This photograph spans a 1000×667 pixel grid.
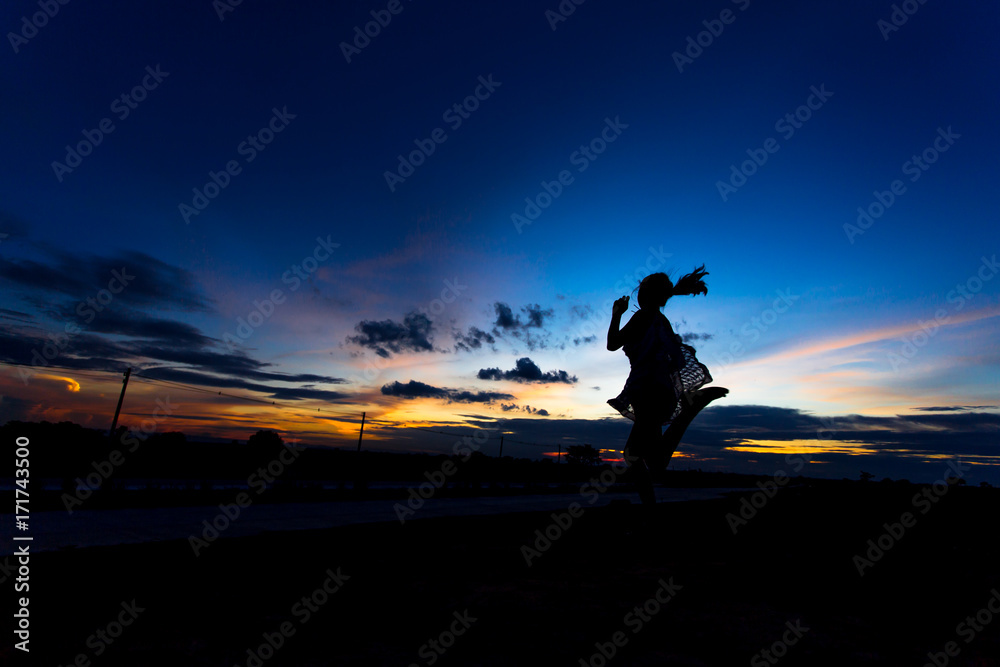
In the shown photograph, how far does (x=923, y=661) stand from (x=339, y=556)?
2.74 m

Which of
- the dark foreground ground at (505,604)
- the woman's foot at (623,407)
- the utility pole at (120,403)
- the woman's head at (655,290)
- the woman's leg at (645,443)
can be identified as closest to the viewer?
the dark foreground ground at (505,604)

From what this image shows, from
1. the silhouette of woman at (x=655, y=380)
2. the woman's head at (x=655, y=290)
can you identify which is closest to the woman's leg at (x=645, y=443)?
the silhouette of woman at (x=655, y=380)

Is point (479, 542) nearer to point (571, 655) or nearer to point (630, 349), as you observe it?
point (630, 349)

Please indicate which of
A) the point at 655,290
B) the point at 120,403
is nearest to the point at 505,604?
the point at 655,290

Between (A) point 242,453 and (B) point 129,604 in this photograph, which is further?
(A) point 242,453

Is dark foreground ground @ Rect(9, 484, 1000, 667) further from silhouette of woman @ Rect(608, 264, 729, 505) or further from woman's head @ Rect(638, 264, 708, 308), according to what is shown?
woman's head @ Rect(638, 264, 708, 308)

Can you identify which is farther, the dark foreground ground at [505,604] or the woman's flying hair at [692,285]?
Result: the woman's flying hair at [692,285]

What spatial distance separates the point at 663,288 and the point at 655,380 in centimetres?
98

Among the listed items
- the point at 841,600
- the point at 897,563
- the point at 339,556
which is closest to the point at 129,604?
the point at 339,556

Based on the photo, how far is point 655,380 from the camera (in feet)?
12.7

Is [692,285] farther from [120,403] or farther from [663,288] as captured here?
[120,403]

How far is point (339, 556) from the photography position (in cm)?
294

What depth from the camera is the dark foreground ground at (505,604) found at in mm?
1480

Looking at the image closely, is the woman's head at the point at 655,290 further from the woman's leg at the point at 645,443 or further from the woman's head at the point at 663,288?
the woman's leg at the point at 645,443
